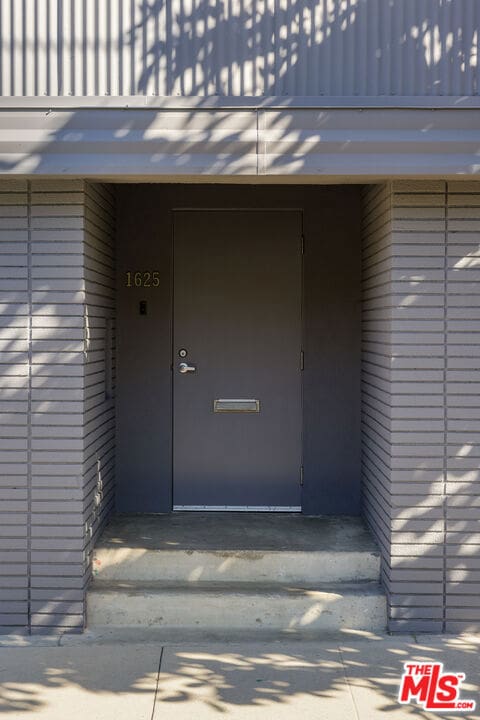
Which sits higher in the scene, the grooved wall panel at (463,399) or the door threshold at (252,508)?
the grooved wall panel at (463,399)

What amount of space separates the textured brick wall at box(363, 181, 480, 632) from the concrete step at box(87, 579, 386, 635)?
24 centimetres

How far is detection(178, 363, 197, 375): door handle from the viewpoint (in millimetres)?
6676

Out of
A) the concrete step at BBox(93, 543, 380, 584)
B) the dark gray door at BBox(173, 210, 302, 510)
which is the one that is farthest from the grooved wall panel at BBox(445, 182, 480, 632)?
the dark gray door at BBox(173, 210, 302, 510)

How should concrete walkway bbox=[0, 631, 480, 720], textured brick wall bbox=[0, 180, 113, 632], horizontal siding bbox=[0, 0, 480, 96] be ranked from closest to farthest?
concrete walkway bbox=[0, 631, 480, 720] → horizontal siding bbox=[0, 0, 480, 96] → textured brick wall bbox=[0, 180, 113, 632]

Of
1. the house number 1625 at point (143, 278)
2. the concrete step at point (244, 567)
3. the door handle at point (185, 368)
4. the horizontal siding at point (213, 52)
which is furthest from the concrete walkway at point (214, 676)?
the horizontal siding at point (213, 52)

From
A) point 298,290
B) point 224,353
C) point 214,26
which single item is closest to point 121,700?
point 224,353

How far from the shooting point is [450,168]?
4883mm

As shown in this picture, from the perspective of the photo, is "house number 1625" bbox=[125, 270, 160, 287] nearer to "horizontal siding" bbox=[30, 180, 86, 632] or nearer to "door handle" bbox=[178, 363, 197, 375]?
"door handle" bbox=[178, 363, 197, 375]

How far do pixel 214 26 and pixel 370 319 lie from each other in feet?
8.11

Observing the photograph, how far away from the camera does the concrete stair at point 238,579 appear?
17.3 ft

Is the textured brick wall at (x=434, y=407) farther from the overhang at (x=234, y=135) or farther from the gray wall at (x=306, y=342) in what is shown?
the gray wall at (x=306, y=342)

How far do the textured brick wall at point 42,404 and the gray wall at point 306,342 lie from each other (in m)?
1.52

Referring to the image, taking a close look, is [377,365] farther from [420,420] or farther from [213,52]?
[213,52]

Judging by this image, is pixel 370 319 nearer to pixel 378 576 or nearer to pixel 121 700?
pixel 378 576
